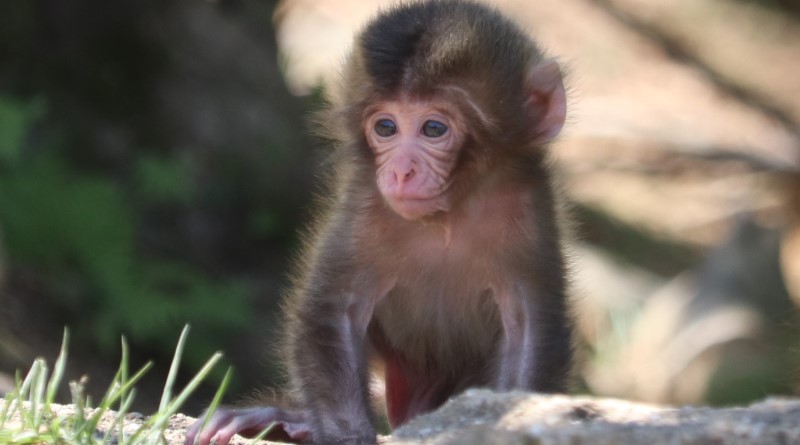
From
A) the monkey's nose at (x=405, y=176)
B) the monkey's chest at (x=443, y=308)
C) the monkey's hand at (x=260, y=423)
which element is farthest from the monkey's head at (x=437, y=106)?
the monkey's hand at (x=260, y=423)

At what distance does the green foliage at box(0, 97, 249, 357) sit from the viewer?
24.7 feet

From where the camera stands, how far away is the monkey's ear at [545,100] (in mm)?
4621

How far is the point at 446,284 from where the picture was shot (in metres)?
4.50

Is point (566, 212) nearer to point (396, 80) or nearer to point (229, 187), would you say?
point (396, 80)

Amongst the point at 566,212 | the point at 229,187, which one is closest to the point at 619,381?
the point at 229,187

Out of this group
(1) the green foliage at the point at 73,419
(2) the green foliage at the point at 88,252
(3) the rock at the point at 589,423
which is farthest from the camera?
(2) the green foliage at the point at 88,252

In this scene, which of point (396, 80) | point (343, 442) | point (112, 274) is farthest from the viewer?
point (112, 274)

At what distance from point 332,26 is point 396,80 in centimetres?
810

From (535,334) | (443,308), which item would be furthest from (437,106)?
(535,334)

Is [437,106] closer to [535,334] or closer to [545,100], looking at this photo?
[545,100]

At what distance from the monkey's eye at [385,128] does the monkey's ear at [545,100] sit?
1.66 ft

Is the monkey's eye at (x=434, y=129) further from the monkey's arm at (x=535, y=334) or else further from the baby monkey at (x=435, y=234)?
the monkey's arm at (x=535, y=334)

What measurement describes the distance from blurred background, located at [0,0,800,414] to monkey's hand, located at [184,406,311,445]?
1.71m

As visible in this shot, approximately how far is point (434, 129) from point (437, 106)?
75mm
